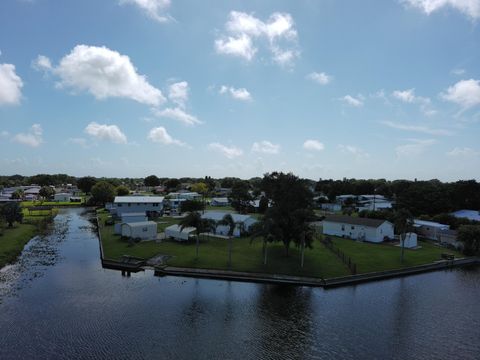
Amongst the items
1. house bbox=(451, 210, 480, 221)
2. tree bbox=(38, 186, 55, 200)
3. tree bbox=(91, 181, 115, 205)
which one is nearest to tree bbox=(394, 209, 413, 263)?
house bbox=(451, 210, 480, 221)

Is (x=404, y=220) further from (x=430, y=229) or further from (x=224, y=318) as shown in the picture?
(x=224, y=318)

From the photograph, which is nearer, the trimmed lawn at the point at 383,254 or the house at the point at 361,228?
the trimmed lawn at the point at 383,254

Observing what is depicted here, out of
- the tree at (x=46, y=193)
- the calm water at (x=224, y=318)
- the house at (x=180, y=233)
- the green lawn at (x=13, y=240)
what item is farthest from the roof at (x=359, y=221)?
the tree at (x=46, y=193)

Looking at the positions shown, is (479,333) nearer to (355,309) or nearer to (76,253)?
(355,309)

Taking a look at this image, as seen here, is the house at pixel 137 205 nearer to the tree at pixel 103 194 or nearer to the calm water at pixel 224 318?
the tree at pixel 103 194

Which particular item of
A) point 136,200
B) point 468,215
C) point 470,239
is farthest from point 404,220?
point 136,200

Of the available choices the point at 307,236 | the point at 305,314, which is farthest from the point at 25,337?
the point at 307,236
